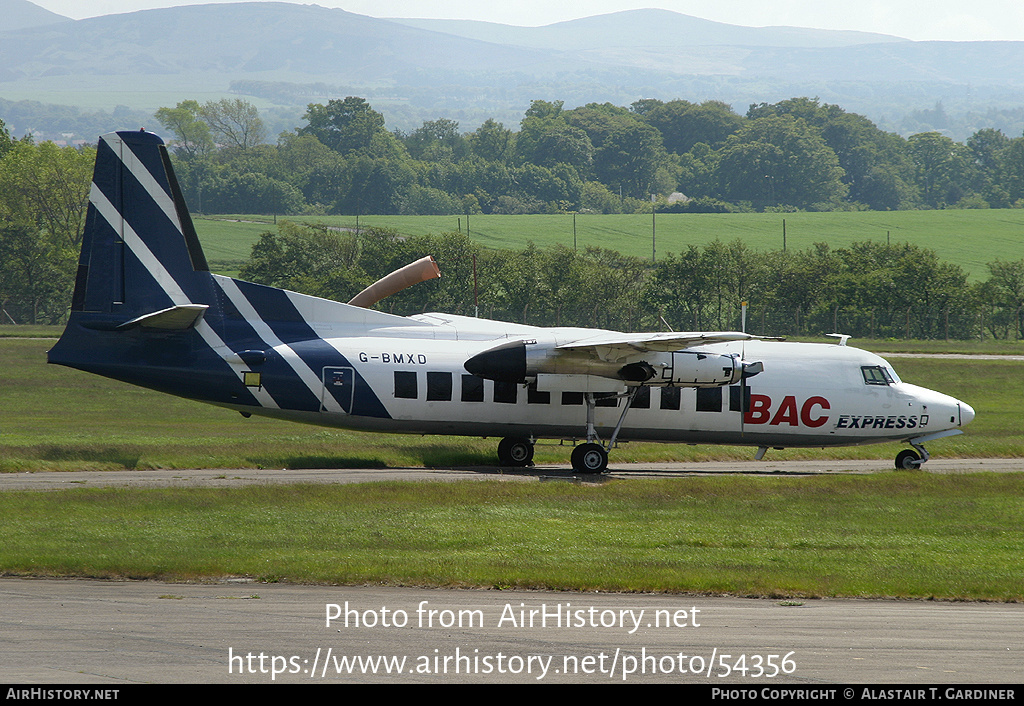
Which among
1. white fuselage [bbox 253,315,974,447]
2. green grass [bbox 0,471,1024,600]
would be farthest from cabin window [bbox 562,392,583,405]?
green grass [bbox 0,471,1024,600]

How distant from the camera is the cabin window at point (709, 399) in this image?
28.2 m

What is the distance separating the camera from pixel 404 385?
2691cm

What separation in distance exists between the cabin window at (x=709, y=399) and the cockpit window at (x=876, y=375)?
4.57 meters

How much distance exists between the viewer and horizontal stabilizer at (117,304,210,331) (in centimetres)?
2519

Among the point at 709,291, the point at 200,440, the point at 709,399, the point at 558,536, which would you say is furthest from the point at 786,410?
the point at 709,291

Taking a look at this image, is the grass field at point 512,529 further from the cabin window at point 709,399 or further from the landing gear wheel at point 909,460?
the landing gear wheel at point 909,460

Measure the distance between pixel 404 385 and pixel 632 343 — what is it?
6192 mm

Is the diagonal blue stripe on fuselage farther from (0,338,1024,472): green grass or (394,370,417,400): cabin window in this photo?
(0,338,1024,472): green grass

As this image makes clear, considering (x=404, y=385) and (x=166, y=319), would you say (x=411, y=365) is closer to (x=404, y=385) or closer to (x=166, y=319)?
(x=404, y=385)

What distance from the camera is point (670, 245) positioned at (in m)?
134

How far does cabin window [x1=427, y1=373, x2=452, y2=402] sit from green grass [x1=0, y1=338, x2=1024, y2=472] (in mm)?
3163
